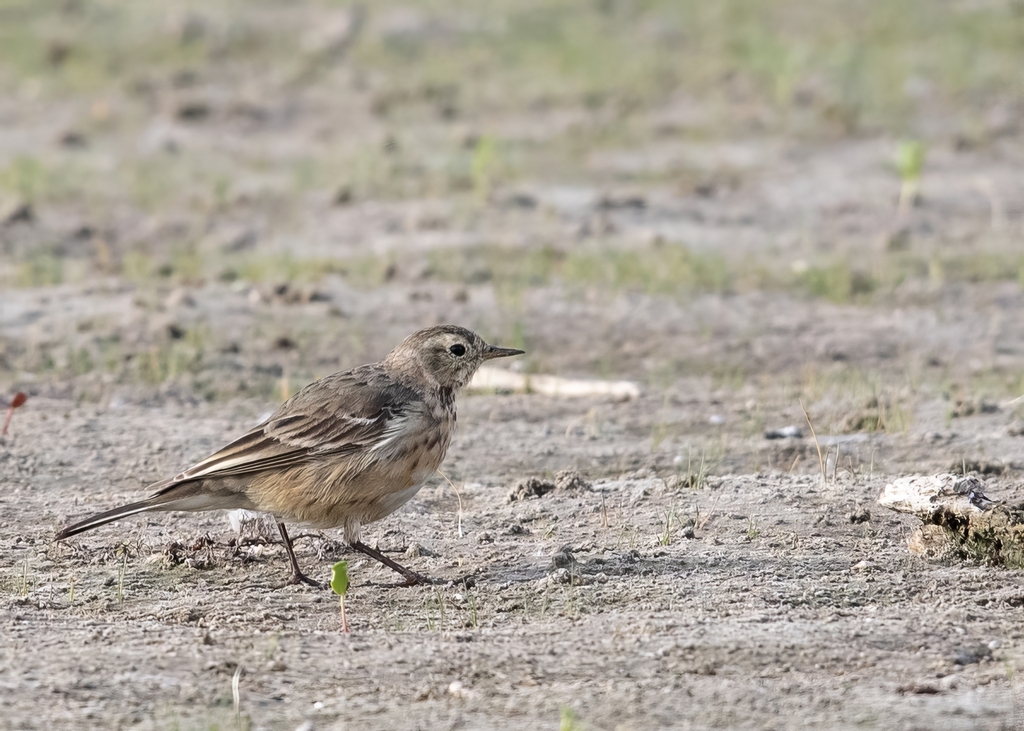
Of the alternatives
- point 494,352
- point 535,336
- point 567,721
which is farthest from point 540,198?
point 567,721

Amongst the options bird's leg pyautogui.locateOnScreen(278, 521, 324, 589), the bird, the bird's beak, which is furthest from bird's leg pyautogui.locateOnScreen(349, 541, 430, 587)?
the bird's beak

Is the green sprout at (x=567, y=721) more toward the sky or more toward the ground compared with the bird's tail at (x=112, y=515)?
more toward the ground

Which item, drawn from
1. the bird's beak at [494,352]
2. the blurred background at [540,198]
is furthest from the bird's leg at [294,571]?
the blurred background at [540,198]

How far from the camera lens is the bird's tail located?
20.6 ft

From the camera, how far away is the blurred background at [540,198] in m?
10.4

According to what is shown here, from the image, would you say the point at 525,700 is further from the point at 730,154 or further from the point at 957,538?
the point at 730,154

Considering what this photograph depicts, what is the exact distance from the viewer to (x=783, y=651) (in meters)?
5.54

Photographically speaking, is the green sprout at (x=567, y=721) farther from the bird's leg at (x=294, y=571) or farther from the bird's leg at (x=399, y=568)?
the bird's leg at (x=294, y=571)

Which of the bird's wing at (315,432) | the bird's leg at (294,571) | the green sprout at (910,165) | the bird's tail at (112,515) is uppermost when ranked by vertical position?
the green sprout at (910,165)

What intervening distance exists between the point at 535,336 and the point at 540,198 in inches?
141

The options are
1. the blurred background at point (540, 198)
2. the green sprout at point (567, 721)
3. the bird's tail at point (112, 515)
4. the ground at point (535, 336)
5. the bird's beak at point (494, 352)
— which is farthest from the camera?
the blurred background at point (540, 198)

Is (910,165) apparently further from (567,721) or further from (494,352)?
(567,721)

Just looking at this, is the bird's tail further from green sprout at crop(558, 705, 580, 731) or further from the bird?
green sprout at crop(558, 705, 580, 731)

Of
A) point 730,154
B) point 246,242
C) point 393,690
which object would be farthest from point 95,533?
point 730,154
